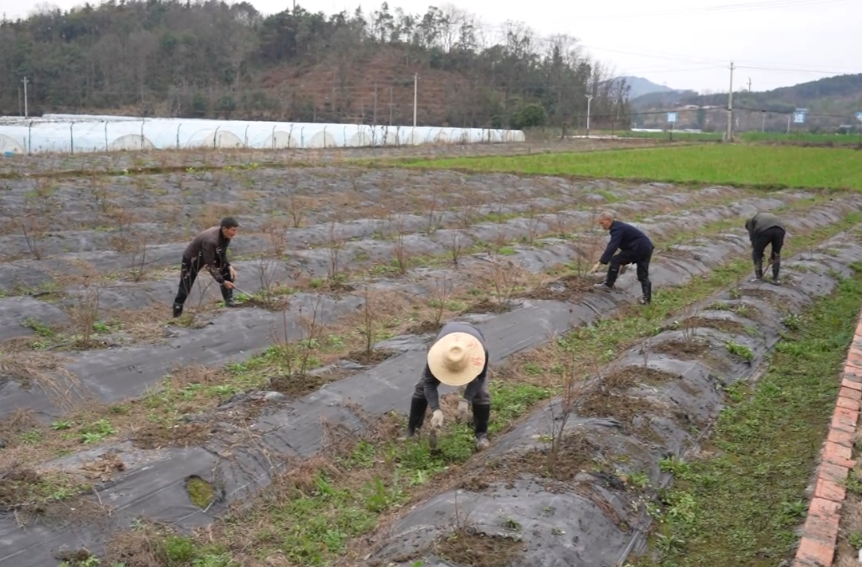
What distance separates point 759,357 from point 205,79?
5441 cm

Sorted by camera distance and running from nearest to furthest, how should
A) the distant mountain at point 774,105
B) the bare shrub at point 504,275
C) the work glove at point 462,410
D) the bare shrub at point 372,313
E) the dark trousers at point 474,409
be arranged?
1. the dark trousers at point 474,409
2. the work glove at point 462,410
3. the bare shrub at point 372,313
4. the bare shrub at point 504,275
5. the distant mountain at point 774,105

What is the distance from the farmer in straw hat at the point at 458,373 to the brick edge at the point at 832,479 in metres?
2.04

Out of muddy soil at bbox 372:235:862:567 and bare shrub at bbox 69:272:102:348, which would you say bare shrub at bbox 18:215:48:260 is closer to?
bare shrub at bbox 69:272:102:348

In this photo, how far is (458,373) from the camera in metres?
5.30

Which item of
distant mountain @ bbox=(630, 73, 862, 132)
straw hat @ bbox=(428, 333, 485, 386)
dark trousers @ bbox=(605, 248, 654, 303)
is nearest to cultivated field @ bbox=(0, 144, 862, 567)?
dark trousers @ bbox=(605, 248, 654, 303)

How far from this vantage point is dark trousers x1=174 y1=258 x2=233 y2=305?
8.45 meters

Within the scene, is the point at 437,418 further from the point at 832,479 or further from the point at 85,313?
the point at 85,313

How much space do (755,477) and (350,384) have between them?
2936 mm

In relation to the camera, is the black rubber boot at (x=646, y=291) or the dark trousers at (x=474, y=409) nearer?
the dark trousers at (x=474, y=409)

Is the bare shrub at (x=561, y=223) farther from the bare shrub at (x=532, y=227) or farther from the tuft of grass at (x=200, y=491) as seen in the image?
the tuft of grass at (x=200, y=491)

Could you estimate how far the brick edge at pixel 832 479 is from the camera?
429 centimetres

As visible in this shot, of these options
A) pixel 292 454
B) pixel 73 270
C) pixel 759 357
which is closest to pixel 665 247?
pixel 759 357

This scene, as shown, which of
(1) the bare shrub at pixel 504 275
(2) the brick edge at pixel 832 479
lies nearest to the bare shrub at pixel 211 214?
(1) the bare shrub at pixel 504 275

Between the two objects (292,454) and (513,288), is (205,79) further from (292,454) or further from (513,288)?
(292,454)
